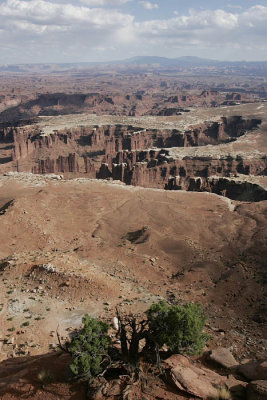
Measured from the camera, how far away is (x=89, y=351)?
1162 cm

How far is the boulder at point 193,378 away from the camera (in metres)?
11.0

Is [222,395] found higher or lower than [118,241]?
higher

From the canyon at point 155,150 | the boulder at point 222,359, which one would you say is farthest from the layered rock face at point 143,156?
the boulder at point 222,359

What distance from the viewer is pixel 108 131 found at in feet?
374

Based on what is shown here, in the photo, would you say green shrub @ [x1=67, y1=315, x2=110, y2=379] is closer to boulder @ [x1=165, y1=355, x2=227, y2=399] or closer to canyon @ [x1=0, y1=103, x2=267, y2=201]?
boulder @ [x1=165, y1=355, x2=227, y2=399]

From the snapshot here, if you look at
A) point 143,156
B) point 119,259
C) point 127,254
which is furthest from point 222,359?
point 143,156

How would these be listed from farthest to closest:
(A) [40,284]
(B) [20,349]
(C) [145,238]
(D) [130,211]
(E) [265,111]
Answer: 1. (E) [265,111]
2. (D) [130,211]
3. (C) [145,238]
4. (A) [40,284]
5. (B) [20,349]

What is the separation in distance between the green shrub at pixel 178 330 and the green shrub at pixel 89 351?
2.05m

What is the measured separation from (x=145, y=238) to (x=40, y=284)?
14.3m

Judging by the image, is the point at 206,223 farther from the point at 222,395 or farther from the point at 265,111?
the point at 265,111

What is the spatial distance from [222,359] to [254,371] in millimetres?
1594

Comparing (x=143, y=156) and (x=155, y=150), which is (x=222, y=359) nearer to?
(x=143, y=156)

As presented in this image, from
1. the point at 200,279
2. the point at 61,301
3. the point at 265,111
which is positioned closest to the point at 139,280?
the point at 200,279

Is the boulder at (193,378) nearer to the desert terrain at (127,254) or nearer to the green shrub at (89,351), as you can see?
the desert terrain at (127,254)
